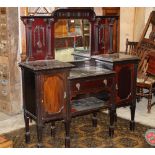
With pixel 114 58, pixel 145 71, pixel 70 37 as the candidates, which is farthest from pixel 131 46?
pixel 70 37

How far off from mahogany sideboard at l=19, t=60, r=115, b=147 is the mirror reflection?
29 centimetres

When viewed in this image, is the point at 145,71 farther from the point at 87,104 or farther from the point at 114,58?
the point at 87,104

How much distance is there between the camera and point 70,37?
146 inches

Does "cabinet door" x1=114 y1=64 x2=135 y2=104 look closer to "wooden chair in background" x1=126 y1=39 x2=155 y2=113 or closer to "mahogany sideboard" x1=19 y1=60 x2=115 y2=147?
"mahogany sideboard" x1=19 y1=60 x2=115 y2=147

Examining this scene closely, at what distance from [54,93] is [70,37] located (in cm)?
91

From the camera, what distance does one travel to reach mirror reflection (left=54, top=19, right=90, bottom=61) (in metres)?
3.66

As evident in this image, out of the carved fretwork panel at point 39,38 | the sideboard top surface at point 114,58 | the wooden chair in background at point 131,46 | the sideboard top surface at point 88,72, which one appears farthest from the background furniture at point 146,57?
the carved fretwork panel at point 39,38

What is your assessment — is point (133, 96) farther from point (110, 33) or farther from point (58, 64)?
point (58, 64)

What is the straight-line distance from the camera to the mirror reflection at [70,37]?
366cm

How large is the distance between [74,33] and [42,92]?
1.04 m

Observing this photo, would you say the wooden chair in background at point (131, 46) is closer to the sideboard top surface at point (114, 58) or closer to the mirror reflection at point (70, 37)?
the sideboard top surface at point (114, 58)

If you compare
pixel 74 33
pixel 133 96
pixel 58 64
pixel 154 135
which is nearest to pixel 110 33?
pixel 74 33

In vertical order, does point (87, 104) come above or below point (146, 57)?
below

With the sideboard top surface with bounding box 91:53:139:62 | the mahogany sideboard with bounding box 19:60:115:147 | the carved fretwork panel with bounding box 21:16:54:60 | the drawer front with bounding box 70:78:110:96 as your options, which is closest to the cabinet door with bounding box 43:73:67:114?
the mahogany sideboard with bounding box 19:60:115:147
